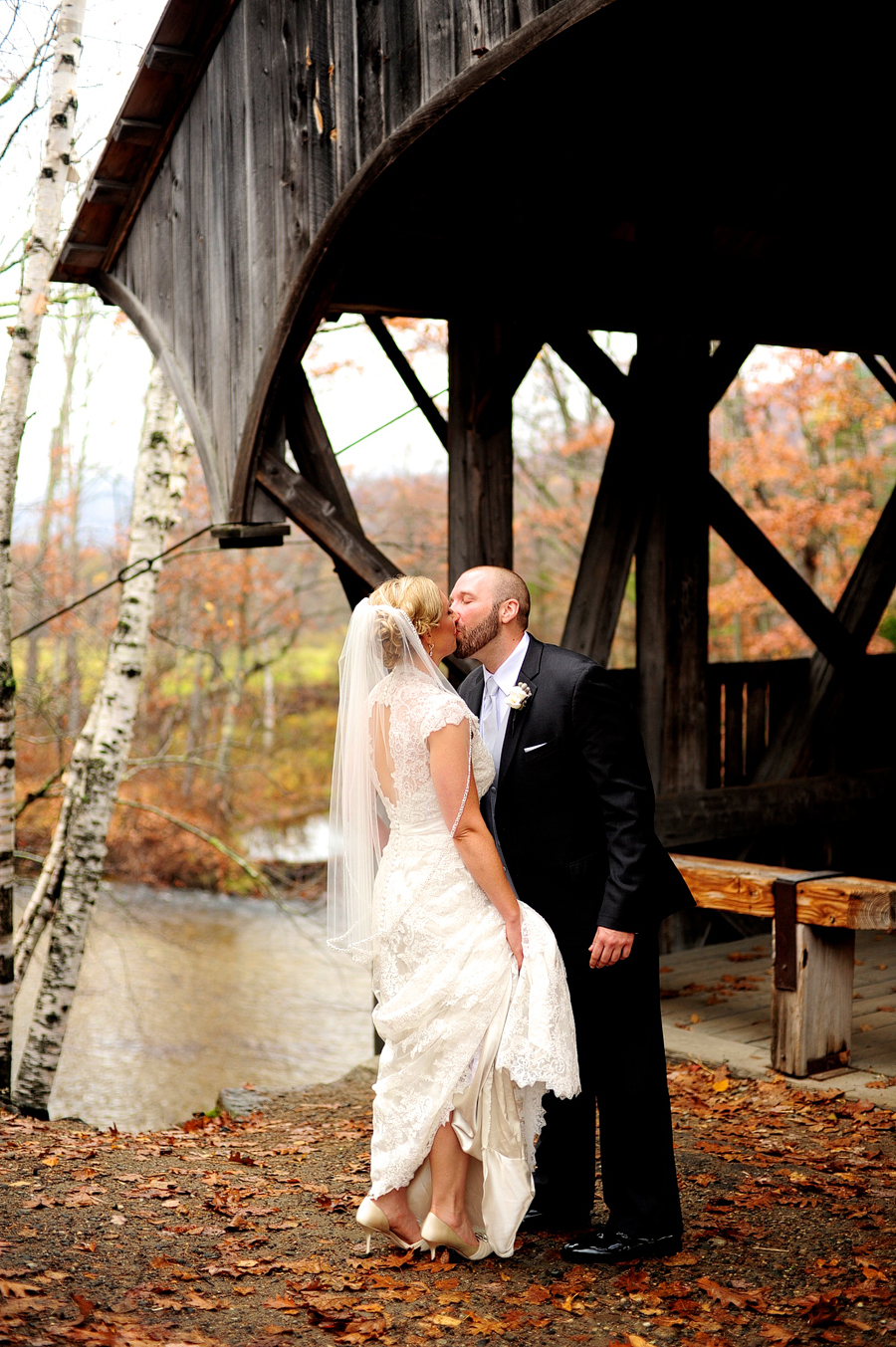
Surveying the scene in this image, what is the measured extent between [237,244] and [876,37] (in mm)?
2948

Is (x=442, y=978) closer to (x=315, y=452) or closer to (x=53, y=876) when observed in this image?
(x=315, y=452)

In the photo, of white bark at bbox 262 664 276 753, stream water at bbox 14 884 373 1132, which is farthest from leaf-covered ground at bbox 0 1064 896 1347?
white bark at bbox 262 664 276 753

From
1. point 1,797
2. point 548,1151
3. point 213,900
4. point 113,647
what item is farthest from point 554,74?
point 213,900

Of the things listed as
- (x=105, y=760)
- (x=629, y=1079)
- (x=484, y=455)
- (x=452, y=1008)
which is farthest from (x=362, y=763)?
(x=105, y=760)

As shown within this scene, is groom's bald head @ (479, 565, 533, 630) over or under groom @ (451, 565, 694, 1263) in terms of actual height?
over

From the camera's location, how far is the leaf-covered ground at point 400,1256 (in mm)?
3229

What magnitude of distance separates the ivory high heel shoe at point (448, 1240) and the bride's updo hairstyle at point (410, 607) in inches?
65.1

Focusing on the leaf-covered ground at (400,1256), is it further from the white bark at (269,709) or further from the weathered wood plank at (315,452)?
the white bark at (269,709)

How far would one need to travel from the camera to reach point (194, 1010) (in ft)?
46.6

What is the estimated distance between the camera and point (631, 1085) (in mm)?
3662

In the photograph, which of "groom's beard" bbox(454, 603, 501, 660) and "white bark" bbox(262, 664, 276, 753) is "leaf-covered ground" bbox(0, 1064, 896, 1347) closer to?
"groom's beard" bbox(454, 603, 501, 660)

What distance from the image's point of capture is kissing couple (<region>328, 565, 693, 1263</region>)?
3549mm

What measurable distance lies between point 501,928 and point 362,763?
659 mm

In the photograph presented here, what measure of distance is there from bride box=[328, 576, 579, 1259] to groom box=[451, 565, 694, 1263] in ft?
0.41
